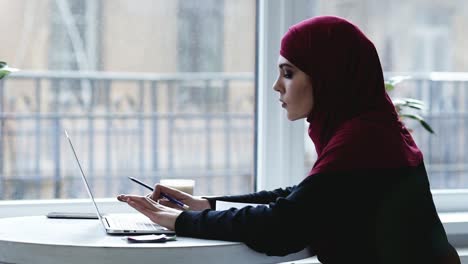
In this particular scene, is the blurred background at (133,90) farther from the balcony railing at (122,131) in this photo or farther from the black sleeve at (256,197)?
the black sleeve at (256,197)

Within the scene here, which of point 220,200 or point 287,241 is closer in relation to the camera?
point 287,241

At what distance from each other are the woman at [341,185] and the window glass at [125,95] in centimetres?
71

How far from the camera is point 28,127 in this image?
2.30 metres

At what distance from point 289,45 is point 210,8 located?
0.77 m

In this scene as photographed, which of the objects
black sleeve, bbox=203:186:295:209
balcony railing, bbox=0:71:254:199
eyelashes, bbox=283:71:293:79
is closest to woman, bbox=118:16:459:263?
eyelashes, bbox=283:71:293:79

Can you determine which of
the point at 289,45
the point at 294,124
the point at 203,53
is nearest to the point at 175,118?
the point at 203,53

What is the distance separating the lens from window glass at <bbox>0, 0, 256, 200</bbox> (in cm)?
229

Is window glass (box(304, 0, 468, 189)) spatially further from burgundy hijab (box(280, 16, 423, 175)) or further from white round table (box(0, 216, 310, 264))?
white round table (box(0, 216, 310, 264))

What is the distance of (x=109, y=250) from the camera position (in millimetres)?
1431

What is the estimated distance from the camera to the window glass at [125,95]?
90.0 inches

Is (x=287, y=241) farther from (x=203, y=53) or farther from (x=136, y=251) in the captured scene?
(x=203, y=53)

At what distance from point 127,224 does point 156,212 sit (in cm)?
11

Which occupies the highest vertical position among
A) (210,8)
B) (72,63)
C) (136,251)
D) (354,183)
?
(210,8)

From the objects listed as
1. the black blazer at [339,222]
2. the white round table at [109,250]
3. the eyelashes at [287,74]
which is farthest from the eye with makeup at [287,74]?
the white round table at [109,250]
